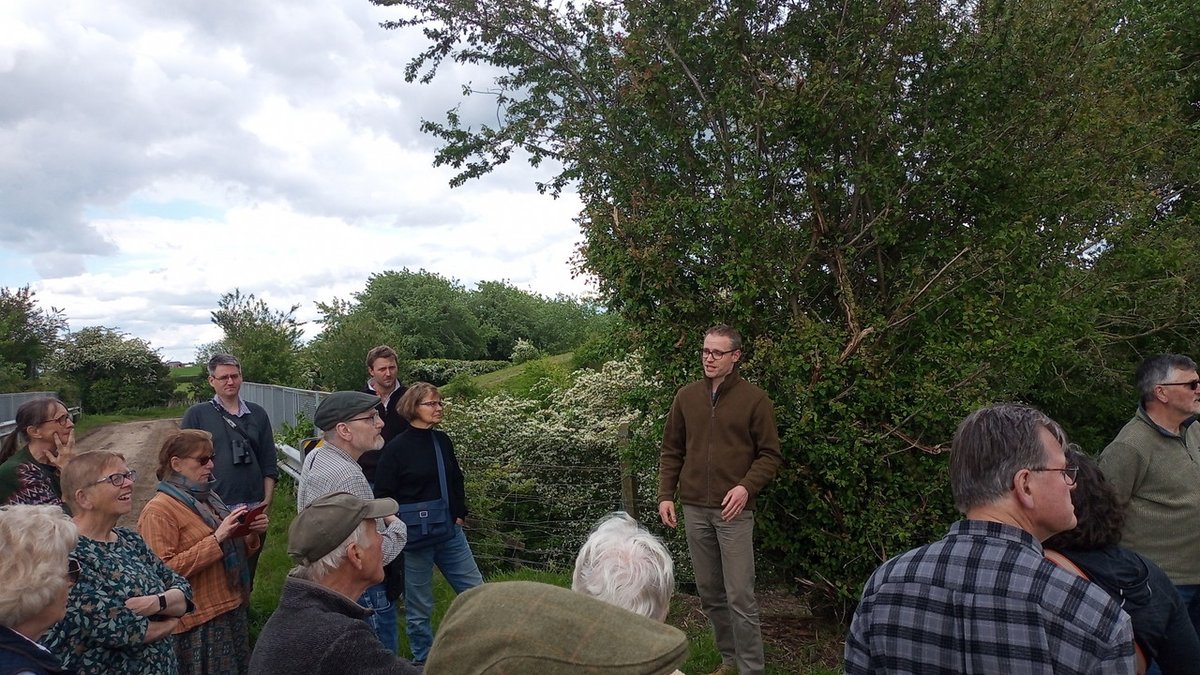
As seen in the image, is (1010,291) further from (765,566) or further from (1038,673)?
(1038,673)

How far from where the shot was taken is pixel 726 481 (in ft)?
15.7

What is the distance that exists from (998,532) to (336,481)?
332 centimetres

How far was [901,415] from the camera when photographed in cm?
513

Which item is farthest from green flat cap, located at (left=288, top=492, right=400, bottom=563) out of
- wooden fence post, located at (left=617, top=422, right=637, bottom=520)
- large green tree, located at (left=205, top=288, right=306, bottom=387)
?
large green tree, located at (left=205, top=288, right=306, bottom=387)

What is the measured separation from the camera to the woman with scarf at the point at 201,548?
157 inches

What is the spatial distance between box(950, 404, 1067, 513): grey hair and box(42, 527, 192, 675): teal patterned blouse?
314cm

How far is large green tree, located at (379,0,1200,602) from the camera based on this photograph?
5160 millimetres

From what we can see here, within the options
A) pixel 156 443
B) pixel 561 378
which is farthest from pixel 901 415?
pixel 156 443

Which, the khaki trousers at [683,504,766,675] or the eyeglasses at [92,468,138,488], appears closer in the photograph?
the eyeglasses at [92,468,138,488]

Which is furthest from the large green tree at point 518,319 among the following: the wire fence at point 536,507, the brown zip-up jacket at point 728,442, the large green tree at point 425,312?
the brown zip-up jacket at point 728,442

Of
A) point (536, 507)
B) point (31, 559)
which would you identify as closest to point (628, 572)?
point (31, 559)

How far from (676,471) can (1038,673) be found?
10.8 feet

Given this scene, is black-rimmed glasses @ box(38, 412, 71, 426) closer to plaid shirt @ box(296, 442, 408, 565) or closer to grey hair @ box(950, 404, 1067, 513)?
plaid shirt @ box(296, 442, 408, 565)

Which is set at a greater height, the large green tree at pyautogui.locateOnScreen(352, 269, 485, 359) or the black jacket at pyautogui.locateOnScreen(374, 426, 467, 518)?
the large green tree at pyautogui.locateOnScreen(352, 269, 485, 359)
